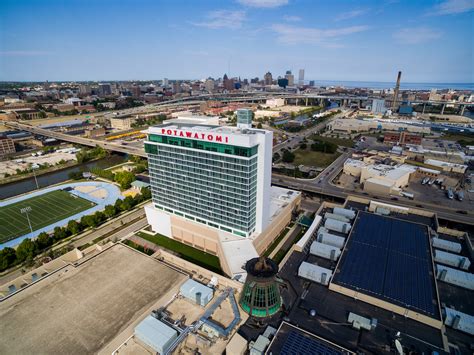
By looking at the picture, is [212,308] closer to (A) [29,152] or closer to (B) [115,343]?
(B) [115,343]

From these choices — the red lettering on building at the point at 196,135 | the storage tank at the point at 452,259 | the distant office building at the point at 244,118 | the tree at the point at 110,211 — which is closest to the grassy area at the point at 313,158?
the distant office building at the point at 244,118

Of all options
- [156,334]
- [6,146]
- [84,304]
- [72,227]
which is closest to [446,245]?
[156,334]

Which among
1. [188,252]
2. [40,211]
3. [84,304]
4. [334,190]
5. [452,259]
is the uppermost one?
[452,259]

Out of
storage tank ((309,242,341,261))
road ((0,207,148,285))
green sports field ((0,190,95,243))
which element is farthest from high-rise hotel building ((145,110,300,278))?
green sports field ((0,190,95,243))

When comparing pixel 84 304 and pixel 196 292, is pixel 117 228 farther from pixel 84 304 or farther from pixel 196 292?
pixel 196 292

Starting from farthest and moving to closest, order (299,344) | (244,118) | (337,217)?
(337,217), (244,118), (299,344)

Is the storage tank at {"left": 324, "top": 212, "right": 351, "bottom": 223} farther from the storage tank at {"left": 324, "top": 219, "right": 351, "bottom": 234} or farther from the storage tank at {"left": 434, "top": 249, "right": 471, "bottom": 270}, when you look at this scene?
the storage tank at {"left": 434, "top": 249, "right": 471, "bottom": 270}
